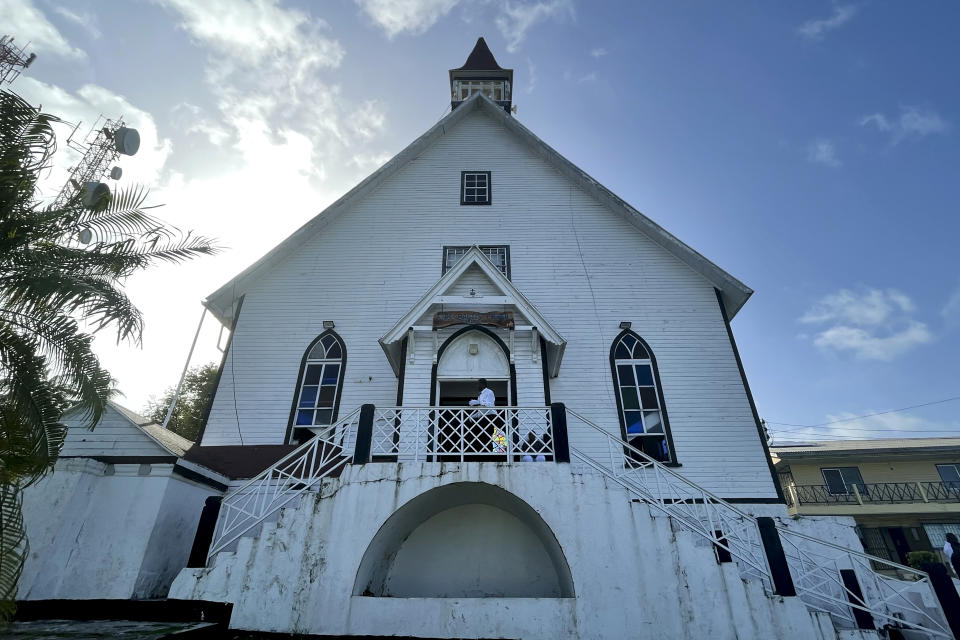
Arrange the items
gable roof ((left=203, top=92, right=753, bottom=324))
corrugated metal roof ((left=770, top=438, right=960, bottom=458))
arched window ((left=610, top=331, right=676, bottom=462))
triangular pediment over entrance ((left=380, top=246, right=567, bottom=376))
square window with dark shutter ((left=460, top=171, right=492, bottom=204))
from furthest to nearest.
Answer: corrugated metal roof ((left=770, top=438, right=960, bottom=458)), square window with dark shutter ((left=460, top=171, right=492, bottom=204)), gable roof ((left=203, top=92, right=753, bottom=324)), arched window ((left=610, top=331, right=676, bottom=462)), triangular pediment over entrance ((left=380, top=246, right=567, bottom=376))

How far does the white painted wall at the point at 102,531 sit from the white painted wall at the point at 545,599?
5.26 ft

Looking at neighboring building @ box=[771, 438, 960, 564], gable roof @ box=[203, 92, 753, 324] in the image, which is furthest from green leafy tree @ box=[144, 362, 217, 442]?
neighboring building @ box=[771, 438, 960, 564]

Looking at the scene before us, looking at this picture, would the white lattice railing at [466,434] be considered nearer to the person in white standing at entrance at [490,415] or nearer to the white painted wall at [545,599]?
the person in white standing at entrance at [490,415]

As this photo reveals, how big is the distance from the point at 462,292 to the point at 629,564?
6745 mm

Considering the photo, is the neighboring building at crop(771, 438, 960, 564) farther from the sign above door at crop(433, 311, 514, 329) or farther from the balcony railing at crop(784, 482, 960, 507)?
the sign above door at crop(433, 311, 514, 329)

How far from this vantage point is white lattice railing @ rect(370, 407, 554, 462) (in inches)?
330

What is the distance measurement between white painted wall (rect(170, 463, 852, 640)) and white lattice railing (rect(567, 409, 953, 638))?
52 cm

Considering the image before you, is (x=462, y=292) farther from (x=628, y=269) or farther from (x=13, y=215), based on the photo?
(x=13, y=215)

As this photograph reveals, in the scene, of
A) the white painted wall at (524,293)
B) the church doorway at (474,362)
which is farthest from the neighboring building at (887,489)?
the church doorway at (474,362)

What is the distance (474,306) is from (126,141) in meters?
9.95

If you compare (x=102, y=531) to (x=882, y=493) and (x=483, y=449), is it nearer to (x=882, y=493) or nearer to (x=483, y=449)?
(x=483, y=449)

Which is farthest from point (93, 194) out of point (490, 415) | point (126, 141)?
point (490, 415)

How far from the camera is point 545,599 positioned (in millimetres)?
6922

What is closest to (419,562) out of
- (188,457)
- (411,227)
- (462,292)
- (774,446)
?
(188,457)
